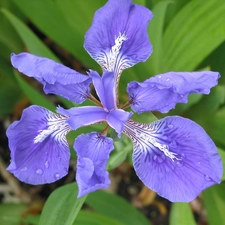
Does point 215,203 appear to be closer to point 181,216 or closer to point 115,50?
point 181,216

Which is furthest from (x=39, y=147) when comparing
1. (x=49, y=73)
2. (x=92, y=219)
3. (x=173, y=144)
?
(x=92, y=219)

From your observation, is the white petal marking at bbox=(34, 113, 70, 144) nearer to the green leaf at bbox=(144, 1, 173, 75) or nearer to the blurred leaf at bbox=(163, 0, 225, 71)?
the green leaf at bbox=(144, 1, 173, 75)

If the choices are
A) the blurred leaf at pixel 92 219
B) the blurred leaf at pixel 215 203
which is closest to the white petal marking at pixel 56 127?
the blurred leaf at pixel 92 219

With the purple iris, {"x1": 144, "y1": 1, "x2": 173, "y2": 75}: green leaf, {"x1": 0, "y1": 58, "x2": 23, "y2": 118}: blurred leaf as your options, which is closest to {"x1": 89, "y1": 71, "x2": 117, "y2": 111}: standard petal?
the purple iris

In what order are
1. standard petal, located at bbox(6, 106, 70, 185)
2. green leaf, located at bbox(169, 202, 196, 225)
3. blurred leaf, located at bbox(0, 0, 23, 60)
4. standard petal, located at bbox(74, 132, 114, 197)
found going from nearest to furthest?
standard petal, located at bbox(74, 132, 114, 197) < standard petal, located at bbox(6, 106, 70, 185) < green leaf, located at bbox(169, 202, 196, 225) < blurred leaf, located at bbox(0, 0, 23, 60)

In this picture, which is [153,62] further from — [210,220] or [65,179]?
[65,179]

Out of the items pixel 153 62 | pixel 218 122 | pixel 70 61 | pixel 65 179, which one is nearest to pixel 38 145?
pixel 153 62

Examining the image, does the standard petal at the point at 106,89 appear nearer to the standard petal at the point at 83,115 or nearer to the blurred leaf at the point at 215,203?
the standard petal at the point at 83,115
